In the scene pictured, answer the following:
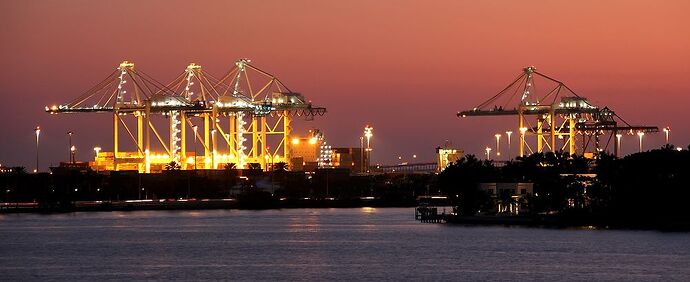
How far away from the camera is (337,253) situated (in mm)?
68562

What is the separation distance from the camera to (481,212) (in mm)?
101000

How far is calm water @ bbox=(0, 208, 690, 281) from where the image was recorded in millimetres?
57250

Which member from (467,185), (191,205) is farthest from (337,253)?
(191,205)

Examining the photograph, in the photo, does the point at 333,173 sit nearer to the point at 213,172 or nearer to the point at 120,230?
the point at 213,172

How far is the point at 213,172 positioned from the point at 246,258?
293ft

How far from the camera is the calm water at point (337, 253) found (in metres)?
57.2

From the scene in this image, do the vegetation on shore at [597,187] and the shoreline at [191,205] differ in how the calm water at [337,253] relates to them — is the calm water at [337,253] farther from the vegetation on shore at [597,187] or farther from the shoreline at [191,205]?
the shoreline at [191,205]

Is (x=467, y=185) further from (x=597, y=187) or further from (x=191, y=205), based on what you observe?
(x=191, y=205)

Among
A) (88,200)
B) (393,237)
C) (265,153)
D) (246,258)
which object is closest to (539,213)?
(393,237)

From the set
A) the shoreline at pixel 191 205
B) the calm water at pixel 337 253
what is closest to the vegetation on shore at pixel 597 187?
the calm water at pixel 337 253

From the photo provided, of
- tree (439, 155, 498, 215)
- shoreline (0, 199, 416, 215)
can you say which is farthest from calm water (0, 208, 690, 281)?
shoreline (0, 199, 416, 215)

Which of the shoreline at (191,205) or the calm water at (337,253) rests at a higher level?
the shoreline at (191,205)

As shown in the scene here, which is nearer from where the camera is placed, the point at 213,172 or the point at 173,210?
the point at 173,210

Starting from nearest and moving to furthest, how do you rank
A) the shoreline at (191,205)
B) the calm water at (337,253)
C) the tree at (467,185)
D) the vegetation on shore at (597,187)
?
the calm water at (337,253)
the vegetation on shore at (597,187)
the tree at (467,185)
the shoreline at (191,205)
